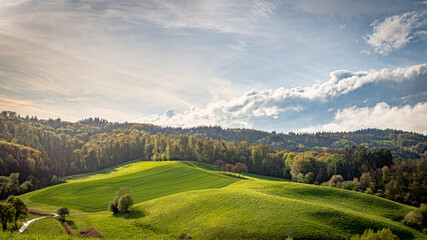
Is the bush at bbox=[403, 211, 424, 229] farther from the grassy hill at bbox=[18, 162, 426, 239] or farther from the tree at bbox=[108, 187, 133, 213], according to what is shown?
the tree at bbox=[108, 187, 133, 213]

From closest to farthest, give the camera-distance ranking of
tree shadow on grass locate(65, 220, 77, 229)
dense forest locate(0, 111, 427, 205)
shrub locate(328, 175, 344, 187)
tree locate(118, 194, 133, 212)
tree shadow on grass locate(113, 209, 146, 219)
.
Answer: tree shadow on grass locate(65, 220, 77, 229)
tree shadow on grass locate(113, 209, 146, 219)
tree locate(118, 194, 133, 212)
dense forest locate(0, 111, 427, 205)
shrub locate(328, 175, 344, 187)

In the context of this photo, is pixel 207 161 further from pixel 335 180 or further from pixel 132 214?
pixel 132 214

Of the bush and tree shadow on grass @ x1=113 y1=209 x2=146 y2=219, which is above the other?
the bush

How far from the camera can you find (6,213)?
45312 millimetres

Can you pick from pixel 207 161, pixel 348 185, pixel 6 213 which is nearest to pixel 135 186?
pixel 6 213

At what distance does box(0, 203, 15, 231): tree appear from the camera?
4472cm

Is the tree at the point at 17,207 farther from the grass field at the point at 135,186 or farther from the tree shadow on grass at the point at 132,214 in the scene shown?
the grass field at the point at 135,186

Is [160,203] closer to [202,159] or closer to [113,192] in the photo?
[113,192]

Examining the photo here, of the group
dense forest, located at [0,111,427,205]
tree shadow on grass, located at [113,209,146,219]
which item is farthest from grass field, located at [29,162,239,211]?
dense forest, located at [0,111,427,205]

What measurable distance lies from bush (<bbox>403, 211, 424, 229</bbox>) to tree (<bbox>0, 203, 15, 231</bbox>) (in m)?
93.4

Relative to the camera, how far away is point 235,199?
6319cm

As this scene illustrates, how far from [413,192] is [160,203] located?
328ft

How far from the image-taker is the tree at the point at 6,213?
44719 millimetres

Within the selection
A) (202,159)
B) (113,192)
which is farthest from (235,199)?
(202,159)
